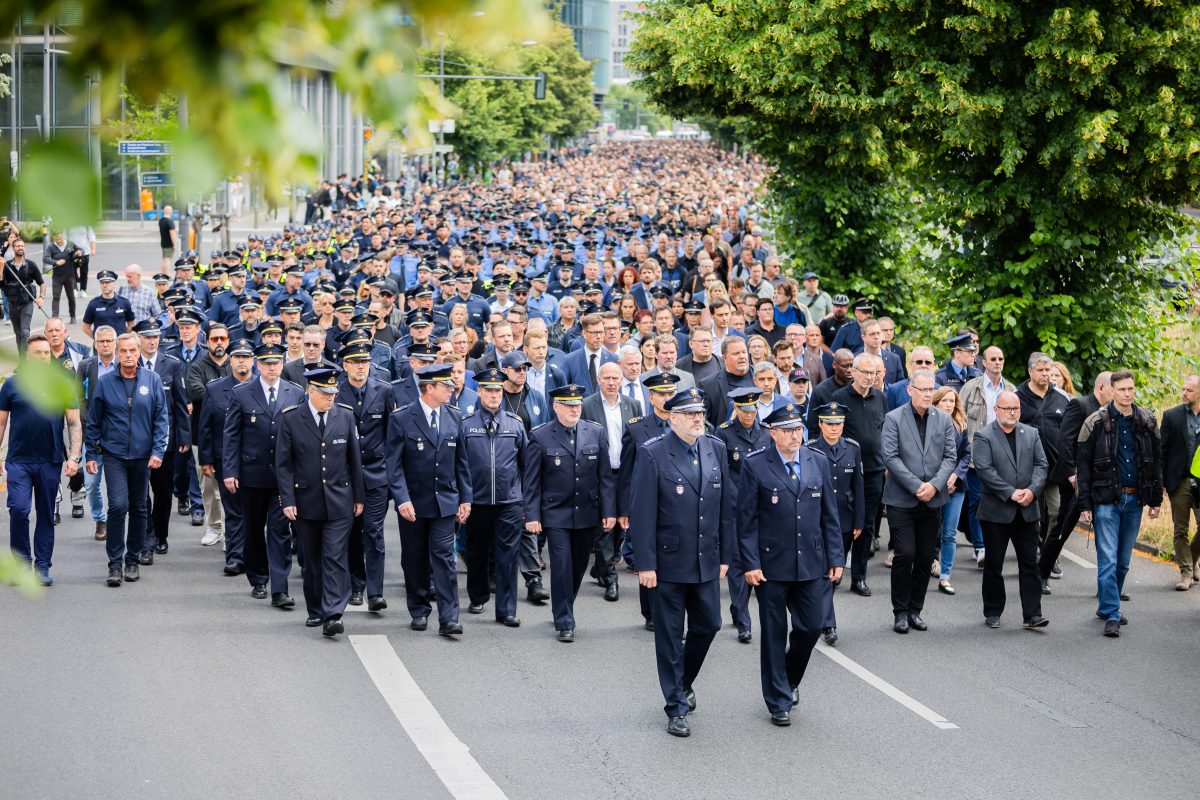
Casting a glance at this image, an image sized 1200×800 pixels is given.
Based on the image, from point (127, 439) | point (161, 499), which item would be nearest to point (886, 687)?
point (127, 439)

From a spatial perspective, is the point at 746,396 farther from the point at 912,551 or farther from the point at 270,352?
the point at 270,352

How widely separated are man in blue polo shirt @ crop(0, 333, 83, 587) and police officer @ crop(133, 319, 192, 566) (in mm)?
1030

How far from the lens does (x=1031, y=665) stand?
35.8ft

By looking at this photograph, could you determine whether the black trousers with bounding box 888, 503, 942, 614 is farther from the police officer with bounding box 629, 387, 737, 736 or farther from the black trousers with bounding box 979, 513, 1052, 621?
the police officer with bounding box 629, 387, 737, 736

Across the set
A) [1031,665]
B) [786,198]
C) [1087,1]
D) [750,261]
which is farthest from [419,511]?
[786,198]

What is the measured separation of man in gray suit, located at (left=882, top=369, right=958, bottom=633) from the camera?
466 inches

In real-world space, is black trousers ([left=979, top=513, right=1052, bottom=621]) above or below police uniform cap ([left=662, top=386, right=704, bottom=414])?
below

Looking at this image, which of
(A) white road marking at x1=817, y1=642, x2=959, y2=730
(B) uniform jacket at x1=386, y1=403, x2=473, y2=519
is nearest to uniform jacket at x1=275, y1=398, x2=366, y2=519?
(B) uniform jacket at x1=386, y1=403, x2=473, y2=519

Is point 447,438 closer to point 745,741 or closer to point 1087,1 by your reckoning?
point 745,741

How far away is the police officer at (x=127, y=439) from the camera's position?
12.6 metres

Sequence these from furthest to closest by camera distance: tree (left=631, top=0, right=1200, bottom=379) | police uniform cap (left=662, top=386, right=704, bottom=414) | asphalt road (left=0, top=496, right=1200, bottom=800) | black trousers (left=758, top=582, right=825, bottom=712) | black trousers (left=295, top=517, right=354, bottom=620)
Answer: tree (left=631, top=0, right=1200, bottom=379)
black trousers (left=295, top=517, right=354, bottom=620)
police uniform cap (left=662, top=386, right=704, bottom=414)
black trousers (left=758, top=582, right=825, bottom=712)
asphalt road (left=0, top=496, right=1200, bottom=800)

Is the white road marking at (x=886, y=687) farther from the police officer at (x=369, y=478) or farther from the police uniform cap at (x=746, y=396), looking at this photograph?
the police officer at (x=369, y=478)

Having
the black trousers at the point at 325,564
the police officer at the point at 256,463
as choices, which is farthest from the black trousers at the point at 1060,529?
the police officer at the point at 256,463

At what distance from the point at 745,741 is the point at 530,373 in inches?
228
